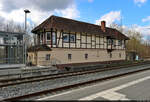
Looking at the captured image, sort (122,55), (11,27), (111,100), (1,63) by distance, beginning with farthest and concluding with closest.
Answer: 1. (11,27)
2. (122,55)
3. (1,63)
4. (111,100)

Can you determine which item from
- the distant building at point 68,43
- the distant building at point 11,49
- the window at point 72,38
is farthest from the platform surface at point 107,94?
the window at point 72,38

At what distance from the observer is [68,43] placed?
23.0 metres

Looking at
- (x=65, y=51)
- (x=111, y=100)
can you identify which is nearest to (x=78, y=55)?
(x=65, y=51)

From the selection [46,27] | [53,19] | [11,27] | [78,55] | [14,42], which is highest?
[11,27]

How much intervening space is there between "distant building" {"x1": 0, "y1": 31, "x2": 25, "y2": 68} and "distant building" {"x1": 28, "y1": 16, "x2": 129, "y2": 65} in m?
3.67

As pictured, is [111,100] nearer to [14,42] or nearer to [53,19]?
[14,42]

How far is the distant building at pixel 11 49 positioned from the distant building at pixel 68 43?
367 cm

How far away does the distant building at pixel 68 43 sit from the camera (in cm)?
2089

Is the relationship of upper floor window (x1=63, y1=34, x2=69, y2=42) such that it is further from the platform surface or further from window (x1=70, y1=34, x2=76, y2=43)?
the platform surface

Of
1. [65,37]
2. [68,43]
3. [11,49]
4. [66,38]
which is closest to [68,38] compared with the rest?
[66,38]

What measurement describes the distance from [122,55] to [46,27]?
22364 millimetres

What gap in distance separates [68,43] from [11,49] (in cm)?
963

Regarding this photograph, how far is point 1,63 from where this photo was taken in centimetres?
1554

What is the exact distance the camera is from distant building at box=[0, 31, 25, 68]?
617 inches
